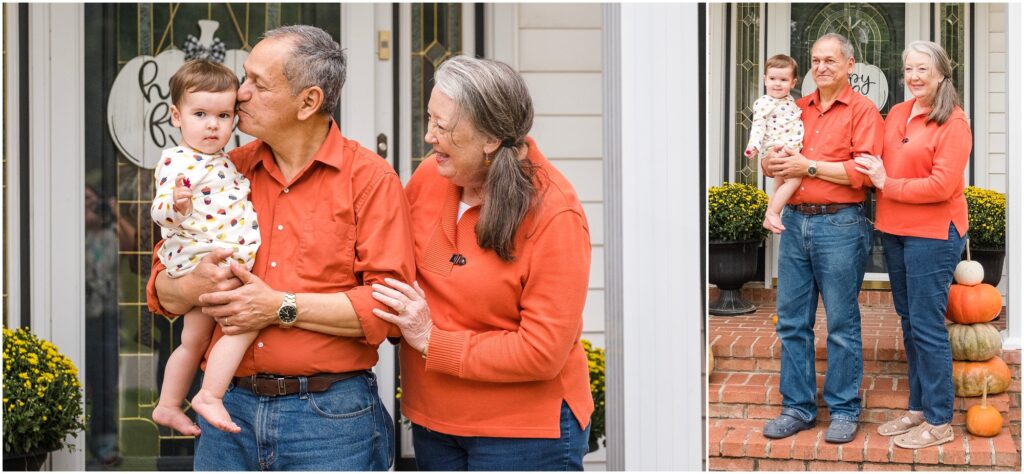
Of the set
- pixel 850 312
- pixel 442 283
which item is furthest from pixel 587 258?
pixel 850 312

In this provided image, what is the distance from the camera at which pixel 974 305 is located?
7.77ft

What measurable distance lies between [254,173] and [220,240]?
180 millimetres

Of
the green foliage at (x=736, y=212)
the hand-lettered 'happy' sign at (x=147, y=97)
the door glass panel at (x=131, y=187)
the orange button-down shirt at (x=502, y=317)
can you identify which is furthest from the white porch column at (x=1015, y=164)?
the hand-lettered 'happy' sign at (x=147, y=97)

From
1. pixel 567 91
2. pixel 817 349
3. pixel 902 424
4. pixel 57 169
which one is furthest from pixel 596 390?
pixel 57 169

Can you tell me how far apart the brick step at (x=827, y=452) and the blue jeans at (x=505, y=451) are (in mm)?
539

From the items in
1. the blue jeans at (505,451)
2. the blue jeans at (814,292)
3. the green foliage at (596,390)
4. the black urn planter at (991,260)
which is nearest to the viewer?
the blue jeans at (505,451)

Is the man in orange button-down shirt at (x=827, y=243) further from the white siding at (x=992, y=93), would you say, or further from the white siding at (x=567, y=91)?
the white siding at (x=567, y=91)

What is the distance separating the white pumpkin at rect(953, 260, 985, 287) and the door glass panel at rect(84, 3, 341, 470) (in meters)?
2.72

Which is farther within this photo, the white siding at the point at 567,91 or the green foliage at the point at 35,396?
the white siding at the point at 567,91

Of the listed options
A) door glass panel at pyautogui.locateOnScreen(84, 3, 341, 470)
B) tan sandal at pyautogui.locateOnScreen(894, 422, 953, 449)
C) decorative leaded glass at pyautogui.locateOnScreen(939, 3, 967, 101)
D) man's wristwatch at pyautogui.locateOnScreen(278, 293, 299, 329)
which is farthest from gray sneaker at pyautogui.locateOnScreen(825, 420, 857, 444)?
door glass panel at pyautogui.locateOnScreen(84, 3, 341, 470)

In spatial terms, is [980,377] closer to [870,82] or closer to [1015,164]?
[1015,164]

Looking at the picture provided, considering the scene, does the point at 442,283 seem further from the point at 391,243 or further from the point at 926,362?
the point at 926,362

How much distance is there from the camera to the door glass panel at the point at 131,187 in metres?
4.11

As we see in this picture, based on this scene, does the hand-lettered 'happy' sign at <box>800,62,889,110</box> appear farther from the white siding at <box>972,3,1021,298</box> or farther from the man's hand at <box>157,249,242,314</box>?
the man's hand at <box>157,249,242,314</box>
